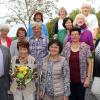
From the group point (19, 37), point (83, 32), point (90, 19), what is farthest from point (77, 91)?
point (90, 19)

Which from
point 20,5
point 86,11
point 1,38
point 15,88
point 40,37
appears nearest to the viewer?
point 15,88

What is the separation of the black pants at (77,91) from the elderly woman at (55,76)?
1.73 ft

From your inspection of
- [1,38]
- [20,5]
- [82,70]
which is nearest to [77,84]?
[82,70]

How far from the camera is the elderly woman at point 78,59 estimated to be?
7.86 meters

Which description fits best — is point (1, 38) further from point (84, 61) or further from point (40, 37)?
point (84, 61)

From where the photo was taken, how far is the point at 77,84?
798 centimetres

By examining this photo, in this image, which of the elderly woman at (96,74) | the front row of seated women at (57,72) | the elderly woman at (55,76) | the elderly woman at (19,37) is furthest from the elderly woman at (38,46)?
the elderly woman at (96,74)

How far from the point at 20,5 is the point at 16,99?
27.4 meters

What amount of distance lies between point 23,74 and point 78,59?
1165 mm

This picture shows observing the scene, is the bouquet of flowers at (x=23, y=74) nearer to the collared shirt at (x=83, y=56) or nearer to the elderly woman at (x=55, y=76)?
the elderly woman at (x=55, y=76)

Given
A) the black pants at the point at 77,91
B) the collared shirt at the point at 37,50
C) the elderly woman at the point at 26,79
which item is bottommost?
the black pants at the point at 77,91

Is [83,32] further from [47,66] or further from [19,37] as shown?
[47,66]

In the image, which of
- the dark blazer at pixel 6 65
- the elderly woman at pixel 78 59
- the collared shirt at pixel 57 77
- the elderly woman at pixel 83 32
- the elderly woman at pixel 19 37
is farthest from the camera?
the elderly woman at pixel 83 32

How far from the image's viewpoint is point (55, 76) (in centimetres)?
749
